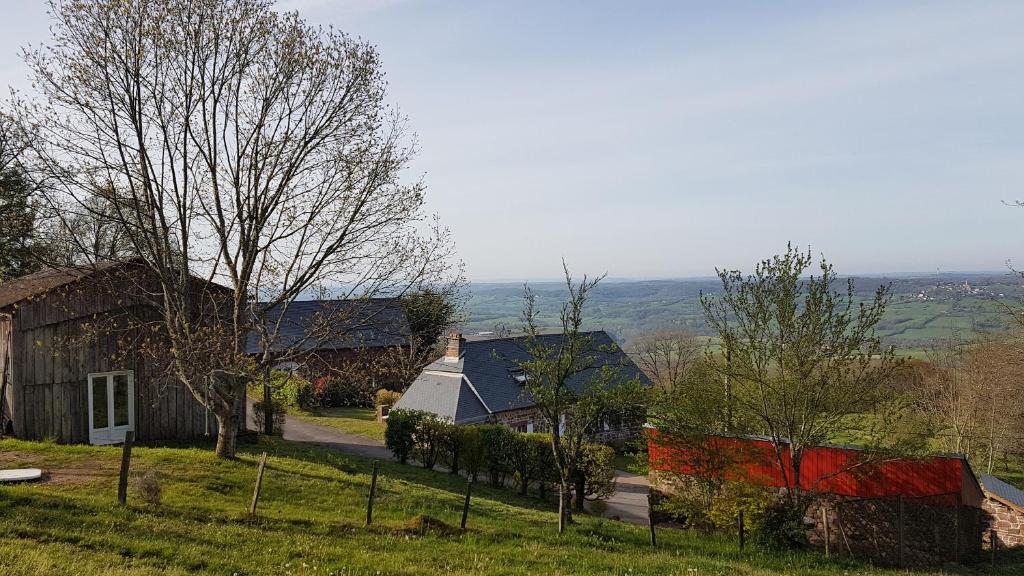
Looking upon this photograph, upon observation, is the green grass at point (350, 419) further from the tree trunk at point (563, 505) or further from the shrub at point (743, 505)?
the shrub at point (743, 505)

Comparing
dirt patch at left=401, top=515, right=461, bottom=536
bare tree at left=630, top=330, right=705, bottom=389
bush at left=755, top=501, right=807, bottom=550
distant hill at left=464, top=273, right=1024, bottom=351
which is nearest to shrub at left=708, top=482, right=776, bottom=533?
bush at left=755, top=501, right=807, bottom=550

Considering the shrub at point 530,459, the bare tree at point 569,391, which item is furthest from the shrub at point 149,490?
the shrub at point 530,459

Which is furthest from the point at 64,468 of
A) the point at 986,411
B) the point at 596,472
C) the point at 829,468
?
the point at 986,411

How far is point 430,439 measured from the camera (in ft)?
76.1

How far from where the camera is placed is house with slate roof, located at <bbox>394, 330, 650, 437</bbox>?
28547mm

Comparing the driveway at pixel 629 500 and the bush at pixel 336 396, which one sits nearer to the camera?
the driveway at pixel 629 500

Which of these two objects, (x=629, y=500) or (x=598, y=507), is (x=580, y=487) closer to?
(x=598, y=507)

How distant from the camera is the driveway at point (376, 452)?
2045 centimetres

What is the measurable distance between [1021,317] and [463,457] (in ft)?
54.0

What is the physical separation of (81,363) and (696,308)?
80.2 meters

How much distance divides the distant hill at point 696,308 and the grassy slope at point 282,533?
656 centimetres

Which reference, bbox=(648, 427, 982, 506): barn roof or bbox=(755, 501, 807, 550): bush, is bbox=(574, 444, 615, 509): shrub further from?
bbox=(755, 501, 807, 550): bush

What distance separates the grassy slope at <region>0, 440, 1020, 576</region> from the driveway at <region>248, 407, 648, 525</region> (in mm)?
3962

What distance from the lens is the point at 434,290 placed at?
18.6 m
